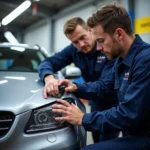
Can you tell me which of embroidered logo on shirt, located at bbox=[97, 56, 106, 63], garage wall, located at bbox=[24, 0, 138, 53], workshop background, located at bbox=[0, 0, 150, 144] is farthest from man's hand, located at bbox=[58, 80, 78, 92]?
garage wall, located at bbox=[24, 0, 138, 53]

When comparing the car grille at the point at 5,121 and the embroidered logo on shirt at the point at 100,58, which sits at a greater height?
the embroidered logo on shirt at the point at 100,58

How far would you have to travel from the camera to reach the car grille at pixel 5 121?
1.03 metres

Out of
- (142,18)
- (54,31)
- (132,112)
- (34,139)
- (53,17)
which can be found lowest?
(34,139)

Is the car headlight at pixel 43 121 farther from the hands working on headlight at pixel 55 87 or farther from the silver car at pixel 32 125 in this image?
the hands working on headlight at pixel 55 87

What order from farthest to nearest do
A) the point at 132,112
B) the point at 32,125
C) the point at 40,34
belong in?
the point at 40,34 < the point at 32,125 < the point at 132,112

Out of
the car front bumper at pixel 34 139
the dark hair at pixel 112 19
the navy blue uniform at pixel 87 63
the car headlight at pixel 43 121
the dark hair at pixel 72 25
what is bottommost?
the car front bumper at pixel 34 139

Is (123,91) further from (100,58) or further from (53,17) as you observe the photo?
(53,17)

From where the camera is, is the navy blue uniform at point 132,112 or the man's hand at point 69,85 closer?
the navy blue uniform at point 132,112

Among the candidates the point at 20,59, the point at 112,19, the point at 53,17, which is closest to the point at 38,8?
the point at 53,17

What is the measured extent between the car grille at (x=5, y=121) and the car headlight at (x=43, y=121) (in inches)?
3.4

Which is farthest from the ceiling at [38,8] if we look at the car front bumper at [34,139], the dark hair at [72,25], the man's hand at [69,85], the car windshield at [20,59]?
the car front bumper at [34,139]

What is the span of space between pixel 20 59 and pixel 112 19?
4.49 feet

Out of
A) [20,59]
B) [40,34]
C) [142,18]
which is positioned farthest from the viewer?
[40,34]

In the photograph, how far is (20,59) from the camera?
2.25 m
